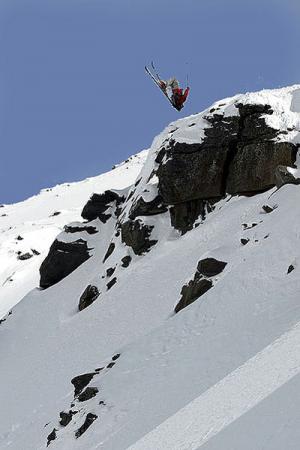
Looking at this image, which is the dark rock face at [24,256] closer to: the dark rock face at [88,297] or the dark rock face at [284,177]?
the dark rock face at [88,297]

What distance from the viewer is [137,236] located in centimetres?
3094

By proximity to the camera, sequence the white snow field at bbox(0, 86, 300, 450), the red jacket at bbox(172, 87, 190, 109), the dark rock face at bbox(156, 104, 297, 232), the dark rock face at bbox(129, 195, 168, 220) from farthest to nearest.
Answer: the dark rock face at bbox(129, 195, 168, 220), the dark rock face at bbox(156, 104, 297, 232), the red jacket at bbox(172, 87, 190, 109), the white snow field at bbox(0, 86, 300, 450)

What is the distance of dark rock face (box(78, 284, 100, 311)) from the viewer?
29797 mm

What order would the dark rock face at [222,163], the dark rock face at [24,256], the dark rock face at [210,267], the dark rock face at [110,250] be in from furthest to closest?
the dark rock face at [24,256]
the dark rock face at [110,250]
the dark rock face at [222,163]
the dark rock face at [210,267]

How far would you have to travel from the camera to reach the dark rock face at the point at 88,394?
1383 centimetres

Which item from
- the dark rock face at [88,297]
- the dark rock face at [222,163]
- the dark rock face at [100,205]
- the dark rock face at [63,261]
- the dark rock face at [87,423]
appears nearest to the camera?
the dark rock face at [87,423]

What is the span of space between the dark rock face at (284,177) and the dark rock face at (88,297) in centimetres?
1087

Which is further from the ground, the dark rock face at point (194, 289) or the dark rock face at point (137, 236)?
the dark rock face at point (194, 289)

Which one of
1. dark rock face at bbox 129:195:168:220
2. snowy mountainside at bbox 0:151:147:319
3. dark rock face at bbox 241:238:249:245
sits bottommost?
snowy mountainside at bbox 0:151:147:319

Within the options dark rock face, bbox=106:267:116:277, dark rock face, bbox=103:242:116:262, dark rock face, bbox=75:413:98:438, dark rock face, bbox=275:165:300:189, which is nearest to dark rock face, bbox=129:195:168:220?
dark rock face, bbox=103:242:116:262

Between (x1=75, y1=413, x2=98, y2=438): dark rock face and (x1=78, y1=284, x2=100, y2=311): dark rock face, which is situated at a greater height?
(x1=75, y1=413, x2=98, y2=438): dark rock face

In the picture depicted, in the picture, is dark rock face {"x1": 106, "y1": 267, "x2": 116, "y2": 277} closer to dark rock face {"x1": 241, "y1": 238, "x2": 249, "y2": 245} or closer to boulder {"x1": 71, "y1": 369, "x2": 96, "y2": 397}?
dark rock face {"x1": 241, "y1": 238, "x2": 249, "y2": 245}

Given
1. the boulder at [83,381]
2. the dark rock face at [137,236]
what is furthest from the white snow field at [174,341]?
the dark rock face at [137,236]

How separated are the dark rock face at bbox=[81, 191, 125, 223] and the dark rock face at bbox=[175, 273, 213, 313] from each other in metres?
21.8
